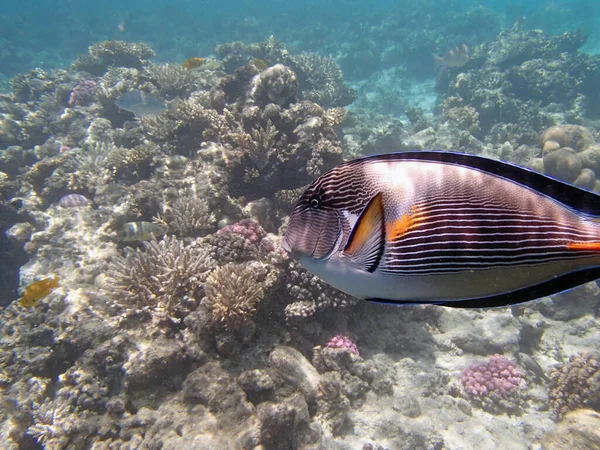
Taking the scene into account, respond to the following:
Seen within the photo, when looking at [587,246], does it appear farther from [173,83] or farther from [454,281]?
[173,83]

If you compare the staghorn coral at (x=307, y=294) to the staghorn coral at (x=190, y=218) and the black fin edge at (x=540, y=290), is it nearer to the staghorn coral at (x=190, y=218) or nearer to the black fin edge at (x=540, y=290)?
the staghorn coral at (x=190, y=218)

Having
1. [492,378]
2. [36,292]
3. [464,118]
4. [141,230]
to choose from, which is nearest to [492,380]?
[492,378]

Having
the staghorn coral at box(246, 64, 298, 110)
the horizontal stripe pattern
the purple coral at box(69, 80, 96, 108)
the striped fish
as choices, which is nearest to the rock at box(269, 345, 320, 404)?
the striped fish

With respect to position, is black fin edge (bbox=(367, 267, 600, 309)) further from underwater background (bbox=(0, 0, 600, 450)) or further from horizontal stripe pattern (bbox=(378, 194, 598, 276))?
underwater background (bbox=(0, 0, 600, 450))

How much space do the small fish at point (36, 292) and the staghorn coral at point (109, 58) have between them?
13802mm

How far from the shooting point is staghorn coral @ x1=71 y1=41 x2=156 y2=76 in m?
14.9

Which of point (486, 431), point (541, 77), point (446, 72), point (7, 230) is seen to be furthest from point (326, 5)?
point (486, 431)

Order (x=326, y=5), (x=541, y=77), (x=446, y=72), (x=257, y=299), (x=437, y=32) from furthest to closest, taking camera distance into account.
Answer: (x=326, y=5)
(x=437, y=32)
(x=446, y=72)
(x=541, y=77)
(x=257, y=299)

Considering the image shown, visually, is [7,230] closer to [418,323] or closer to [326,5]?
[418,323]

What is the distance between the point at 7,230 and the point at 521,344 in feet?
36.2

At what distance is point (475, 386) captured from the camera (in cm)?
512

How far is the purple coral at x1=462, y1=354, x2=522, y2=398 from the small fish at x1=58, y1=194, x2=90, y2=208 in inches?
330

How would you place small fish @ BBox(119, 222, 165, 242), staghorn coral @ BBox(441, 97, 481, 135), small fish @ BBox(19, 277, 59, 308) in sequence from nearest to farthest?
small fish @ BBox(19, 277, 59, 308), small fish @ BBox(119, 222, 165, 242), staghorn coral @ BBox(441, 97, 481, 135)

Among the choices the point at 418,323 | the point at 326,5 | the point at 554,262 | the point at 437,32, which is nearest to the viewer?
the point at 554,262
